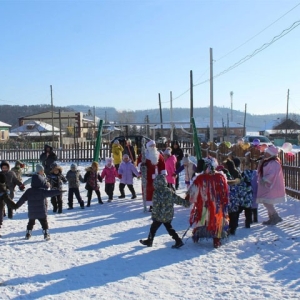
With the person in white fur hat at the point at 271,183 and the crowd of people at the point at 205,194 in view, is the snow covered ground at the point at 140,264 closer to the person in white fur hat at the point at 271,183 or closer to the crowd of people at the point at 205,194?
the crowd of people at the point at 205,194

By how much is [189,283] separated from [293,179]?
6.74 meters

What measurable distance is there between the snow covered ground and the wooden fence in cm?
237

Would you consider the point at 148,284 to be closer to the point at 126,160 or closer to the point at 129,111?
the point at 126,160

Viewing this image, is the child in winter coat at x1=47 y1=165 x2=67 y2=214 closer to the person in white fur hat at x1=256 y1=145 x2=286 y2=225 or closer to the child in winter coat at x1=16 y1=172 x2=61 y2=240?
the child in winter coat at x1=16 y1=172 x2=61 y2=240

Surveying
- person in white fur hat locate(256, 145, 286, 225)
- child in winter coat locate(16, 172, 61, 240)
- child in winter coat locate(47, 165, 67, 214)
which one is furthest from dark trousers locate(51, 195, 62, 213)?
person in white fur hat locate(256, 145, 286, 225)

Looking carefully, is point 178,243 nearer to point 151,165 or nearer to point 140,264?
point 140,264

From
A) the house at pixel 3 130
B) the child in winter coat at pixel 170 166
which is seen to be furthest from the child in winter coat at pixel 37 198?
the house at pixel 3 130

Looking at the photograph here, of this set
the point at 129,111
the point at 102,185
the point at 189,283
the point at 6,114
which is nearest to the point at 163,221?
the point at 189,283

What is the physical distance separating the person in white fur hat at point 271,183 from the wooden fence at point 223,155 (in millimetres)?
1100

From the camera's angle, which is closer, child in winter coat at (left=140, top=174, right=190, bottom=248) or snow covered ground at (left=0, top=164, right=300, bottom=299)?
snow covered ground at (left=0, top=164, right=300, bottom=299)

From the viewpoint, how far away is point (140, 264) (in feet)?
19.9

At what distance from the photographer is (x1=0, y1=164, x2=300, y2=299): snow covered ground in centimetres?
503

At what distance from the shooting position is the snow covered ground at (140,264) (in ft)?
16.5

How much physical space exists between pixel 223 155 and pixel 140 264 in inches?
480
